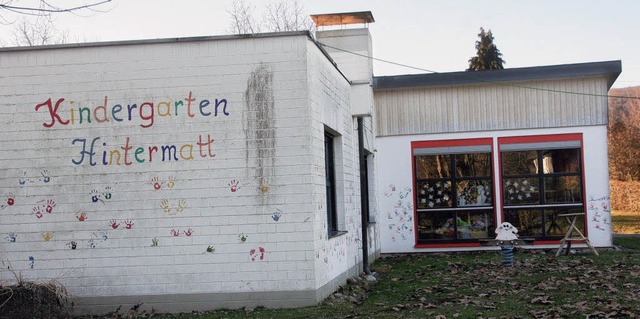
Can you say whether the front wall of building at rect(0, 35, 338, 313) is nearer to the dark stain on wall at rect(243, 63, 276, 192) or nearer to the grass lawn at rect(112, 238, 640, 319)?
the dark stain on wall at rect(243, 63, 276, 192)

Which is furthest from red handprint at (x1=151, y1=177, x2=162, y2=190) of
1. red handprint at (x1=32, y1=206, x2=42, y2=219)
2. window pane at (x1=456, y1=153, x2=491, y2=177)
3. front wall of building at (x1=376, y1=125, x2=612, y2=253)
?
window pane at (x1=456, y1=153, x2=491, y2=177)

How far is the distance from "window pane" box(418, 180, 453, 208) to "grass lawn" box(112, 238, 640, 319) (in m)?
2.59

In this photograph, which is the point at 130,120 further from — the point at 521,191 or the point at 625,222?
the point at 625,222

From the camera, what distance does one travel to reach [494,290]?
530 inches

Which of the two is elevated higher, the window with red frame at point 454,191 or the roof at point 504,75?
the roof at point 504,75

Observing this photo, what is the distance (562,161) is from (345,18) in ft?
22.7

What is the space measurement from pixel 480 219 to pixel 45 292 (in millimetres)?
13353

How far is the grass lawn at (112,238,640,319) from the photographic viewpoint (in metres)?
11.2

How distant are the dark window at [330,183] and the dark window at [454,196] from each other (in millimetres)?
7231

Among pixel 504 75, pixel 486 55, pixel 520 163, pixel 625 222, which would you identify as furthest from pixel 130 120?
pixel 486 55

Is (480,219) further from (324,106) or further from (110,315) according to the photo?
(110,315)

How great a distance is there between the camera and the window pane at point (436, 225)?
21.9 meters

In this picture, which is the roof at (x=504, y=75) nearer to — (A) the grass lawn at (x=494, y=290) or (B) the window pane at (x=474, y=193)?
(B) the window pane at (x=474, y=193)

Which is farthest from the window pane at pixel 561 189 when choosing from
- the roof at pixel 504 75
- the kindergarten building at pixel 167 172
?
the kindergarten building at pixel 167 172
